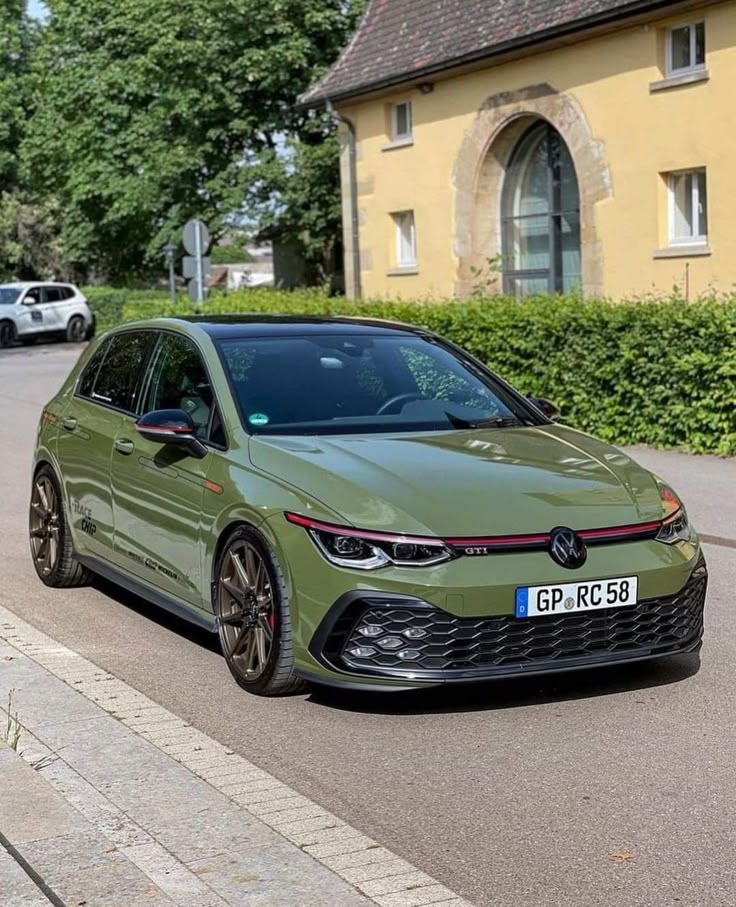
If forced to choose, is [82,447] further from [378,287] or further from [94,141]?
[94,141]

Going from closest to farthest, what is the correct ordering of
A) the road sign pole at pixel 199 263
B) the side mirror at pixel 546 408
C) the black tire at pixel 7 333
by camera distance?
the side mirror at pixel 546 408, the road sign pole at pixel 199 263, the black tire at pixel 7 333

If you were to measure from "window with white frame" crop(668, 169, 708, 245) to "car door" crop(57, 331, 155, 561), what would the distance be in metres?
15.2

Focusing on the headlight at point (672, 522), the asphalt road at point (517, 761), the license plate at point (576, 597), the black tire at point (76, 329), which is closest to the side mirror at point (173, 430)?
the asphalt road at point (517, 761)

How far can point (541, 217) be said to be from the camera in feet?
87.2

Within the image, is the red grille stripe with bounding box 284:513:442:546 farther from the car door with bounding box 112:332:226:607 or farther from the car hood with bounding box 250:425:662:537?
the car door with bounding box 112:332:226:607

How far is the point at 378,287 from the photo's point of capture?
29.8 m

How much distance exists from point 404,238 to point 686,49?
8.71 meters

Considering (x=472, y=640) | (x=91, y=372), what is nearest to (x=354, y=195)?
(x=91, y=372)

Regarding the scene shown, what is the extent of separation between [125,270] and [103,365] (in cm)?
4293

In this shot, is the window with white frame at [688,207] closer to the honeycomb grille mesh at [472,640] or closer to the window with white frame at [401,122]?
the window with white frame at [401,122]

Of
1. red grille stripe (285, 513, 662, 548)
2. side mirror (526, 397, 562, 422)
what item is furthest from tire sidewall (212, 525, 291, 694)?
side mirror (526, 397, 562, 422)

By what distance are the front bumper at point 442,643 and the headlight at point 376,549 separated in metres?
0.13

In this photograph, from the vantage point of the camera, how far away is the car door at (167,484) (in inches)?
261

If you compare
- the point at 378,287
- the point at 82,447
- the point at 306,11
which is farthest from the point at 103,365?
the point at 306,11
